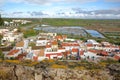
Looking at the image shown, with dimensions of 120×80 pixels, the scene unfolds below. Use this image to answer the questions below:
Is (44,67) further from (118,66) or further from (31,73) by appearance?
(118,66)

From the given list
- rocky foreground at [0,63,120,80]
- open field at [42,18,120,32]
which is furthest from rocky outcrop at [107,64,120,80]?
open field at [42,18,120,32]

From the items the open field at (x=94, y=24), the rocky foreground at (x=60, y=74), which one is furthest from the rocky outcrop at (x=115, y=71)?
the open field at (x=94, y=24)

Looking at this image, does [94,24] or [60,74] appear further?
[94,24]

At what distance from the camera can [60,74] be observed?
7277 millimetres

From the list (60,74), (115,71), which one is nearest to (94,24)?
(115,71)

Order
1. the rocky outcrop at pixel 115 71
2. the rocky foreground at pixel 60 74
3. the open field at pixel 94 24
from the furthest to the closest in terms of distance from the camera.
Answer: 1. the open field at pixel 94 24
2. the rocky foreground at pixel 60 74
3. the rocky outcrop at pixel 115 71

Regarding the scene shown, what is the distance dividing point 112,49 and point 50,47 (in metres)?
8.91

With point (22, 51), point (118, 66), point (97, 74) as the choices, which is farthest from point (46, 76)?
point (22, 51)

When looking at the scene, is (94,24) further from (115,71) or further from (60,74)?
(60,74)

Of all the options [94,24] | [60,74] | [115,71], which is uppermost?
[115,71]

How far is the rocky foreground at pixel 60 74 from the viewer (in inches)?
280

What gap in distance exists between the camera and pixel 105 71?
23.6 feet

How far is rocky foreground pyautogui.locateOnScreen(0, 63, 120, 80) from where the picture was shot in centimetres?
711

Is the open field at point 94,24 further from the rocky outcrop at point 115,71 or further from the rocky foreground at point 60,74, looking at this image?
the rocky foreground at point 60,74
